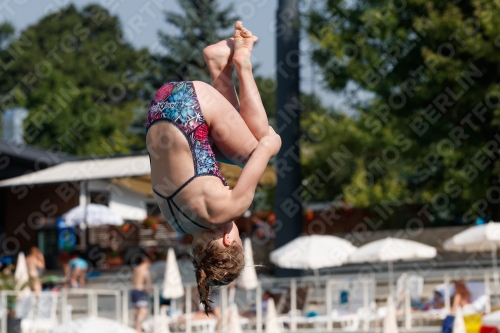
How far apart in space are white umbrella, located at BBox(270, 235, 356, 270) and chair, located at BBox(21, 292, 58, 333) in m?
3.97

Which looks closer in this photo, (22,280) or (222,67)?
(222,67)

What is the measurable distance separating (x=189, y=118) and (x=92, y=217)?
1726 cm

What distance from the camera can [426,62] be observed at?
1708cm

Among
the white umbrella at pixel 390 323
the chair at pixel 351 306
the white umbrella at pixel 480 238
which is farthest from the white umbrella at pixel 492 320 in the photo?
the white umbrella at pixel 480 238

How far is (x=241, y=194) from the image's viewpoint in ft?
15.4

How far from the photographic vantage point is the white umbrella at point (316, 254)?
14.6 m

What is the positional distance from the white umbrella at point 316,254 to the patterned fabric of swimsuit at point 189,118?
9837 mm


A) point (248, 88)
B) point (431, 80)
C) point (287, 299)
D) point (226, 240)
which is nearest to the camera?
point (226, 240)

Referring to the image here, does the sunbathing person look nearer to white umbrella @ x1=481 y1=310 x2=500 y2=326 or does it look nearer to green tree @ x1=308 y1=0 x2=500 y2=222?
white umbrella @ x1=481 y1=310 x2=500 y2=326

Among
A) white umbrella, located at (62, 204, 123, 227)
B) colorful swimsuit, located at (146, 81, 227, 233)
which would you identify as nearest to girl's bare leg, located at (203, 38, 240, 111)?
colorful swimsuit, located at (146, 81, 227, 233)

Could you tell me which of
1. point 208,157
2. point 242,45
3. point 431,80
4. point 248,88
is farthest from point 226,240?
point 431,80

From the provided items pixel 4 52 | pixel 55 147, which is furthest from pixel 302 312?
pixel 4 52

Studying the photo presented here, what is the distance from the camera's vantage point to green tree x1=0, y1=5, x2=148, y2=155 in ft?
142

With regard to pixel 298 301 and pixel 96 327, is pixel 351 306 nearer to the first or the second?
pixel 298 301
